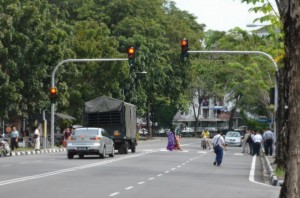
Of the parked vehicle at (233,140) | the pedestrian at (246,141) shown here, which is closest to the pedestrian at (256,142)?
the pedestrian at (246,141)

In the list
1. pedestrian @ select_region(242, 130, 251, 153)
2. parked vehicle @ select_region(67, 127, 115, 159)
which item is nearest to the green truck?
parked vehicle @ select_region(67, 127, 115, 159)

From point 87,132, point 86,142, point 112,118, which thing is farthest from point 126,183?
point 112,118

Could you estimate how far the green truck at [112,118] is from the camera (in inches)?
1735

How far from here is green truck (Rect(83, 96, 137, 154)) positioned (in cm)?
4406

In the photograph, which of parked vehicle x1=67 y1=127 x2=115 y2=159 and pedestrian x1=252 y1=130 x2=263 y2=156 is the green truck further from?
pedestrian x1=252 y1=130 x2=263 y2=156

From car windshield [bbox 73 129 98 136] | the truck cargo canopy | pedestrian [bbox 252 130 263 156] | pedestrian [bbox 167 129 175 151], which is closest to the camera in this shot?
car windshield [bbox 73 129 98 136]

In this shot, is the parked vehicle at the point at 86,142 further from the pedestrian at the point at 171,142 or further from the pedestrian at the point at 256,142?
the pedestrian at the point at 171,142

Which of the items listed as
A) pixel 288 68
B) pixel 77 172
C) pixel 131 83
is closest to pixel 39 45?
pixel 131 83

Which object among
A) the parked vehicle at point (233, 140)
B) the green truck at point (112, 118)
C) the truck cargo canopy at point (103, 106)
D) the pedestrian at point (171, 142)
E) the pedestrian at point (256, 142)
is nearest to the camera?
the green truck at point (112, 118)

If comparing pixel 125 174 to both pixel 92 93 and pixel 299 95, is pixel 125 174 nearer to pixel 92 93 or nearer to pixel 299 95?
pixel 299 95

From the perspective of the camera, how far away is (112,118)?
44.4m

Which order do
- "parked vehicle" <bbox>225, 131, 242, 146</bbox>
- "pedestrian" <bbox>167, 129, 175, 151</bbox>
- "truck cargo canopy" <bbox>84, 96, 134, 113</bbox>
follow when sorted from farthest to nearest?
"parked vehicle" <bbox>225, 131, 242, 146</bbox>
"pedestrian" <bbox>167, 129, 175, 151</bbox>
"truck cargo canopy" <bbox>84, 96, 134, 113</bbox>

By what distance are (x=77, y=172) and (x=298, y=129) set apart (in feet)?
52.9

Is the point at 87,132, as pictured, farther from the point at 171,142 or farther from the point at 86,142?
the point at 171,142
